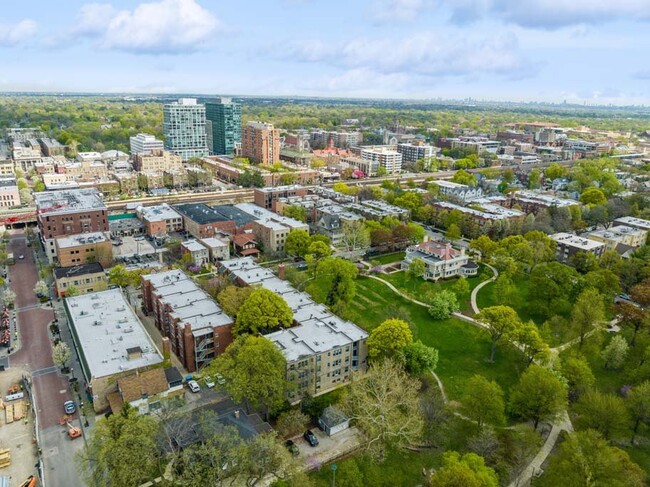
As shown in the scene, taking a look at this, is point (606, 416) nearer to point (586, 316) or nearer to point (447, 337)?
point (586, 316)

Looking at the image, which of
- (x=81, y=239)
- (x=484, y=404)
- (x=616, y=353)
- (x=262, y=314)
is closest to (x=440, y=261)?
(x=616, y=353)

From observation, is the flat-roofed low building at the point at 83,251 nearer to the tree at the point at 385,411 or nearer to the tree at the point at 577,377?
the tree at the point at 385,411

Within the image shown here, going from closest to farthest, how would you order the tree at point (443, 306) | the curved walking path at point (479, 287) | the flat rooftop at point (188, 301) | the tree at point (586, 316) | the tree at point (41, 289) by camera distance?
the flat rooftop at point (188, 301), the tree at point (586, 316), the tree at point (443, 306), the tree at point (41, 289), the curved walking path at point (479, 287)

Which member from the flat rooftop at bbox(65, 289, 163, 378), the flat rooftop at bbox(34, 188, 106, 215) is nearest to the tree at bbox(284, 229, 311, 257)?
the flat rooftop at bbox(65, 289, 163, 378)

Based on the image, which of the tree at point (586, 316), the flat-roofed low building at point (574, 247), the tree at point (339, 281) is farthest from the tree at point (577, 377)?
the flat-roofed low building at point (574, 247)

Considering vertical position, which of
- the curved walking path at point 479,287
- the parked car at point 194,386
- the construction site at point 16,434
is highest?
the curved walking path at point 479,287

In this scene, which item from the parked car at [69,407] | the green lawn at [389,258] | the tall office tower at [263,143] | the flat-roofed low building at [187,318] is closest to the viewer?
the parked car at [69,407]
